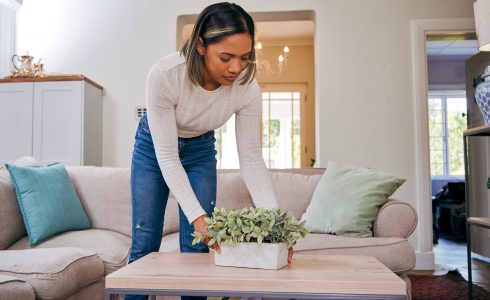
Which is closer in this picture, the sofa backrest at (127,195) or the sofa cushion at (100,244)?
the sofa cushion at (100,244)

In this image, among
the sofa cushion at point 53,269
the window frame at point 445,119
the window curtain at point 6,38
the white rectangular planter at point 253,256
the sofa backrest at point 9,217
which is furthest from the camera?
the window frame at point 445,119

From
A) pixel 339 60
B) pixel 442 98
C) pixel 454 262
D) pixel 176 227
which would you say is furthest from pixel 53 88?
pixel 442 98

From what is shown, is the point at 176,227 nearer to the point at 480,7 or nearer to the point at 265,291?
the point at 265,291

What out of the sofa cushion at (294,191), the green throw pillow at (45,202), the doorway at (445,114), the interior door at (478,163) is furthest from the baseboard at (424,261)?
the doorway at (445,114)

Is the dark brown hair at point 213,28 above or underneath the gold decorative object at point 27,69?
underneath

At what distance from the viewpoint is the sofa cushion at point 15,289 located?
56.1 inches

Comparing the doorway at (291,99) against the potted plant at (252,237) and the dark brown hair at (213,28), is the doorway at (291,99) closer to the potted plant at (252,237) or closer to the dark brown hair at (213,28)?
the dark brown hair at (213,28)

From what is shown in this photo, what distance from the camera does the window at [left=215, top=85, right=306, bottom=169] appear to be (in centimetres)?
700

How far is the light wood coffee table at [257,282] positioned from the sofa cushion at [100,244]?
2.98ft

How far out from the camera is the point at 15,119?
4152 millimetres

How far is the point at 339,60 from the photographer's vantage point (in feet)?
13.7

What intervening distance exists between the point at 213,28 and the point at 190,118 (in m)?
0.29

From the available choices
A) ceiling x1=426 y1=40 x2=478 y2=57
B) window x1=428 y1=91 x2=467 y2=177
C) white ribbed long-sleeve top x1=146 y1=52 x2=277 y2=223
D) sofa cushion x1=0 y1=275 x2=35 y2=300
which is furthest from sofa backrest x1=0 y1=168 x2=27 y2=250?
window x1=428 y1=91 x2=467 y2=177

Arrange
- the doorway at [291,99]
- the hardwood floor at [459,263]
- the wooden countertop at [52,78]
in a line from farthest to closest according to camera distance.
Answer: the doorway at [291,99] → the wooden countertop at [52,78] → the hardwood floor at [459,263]
